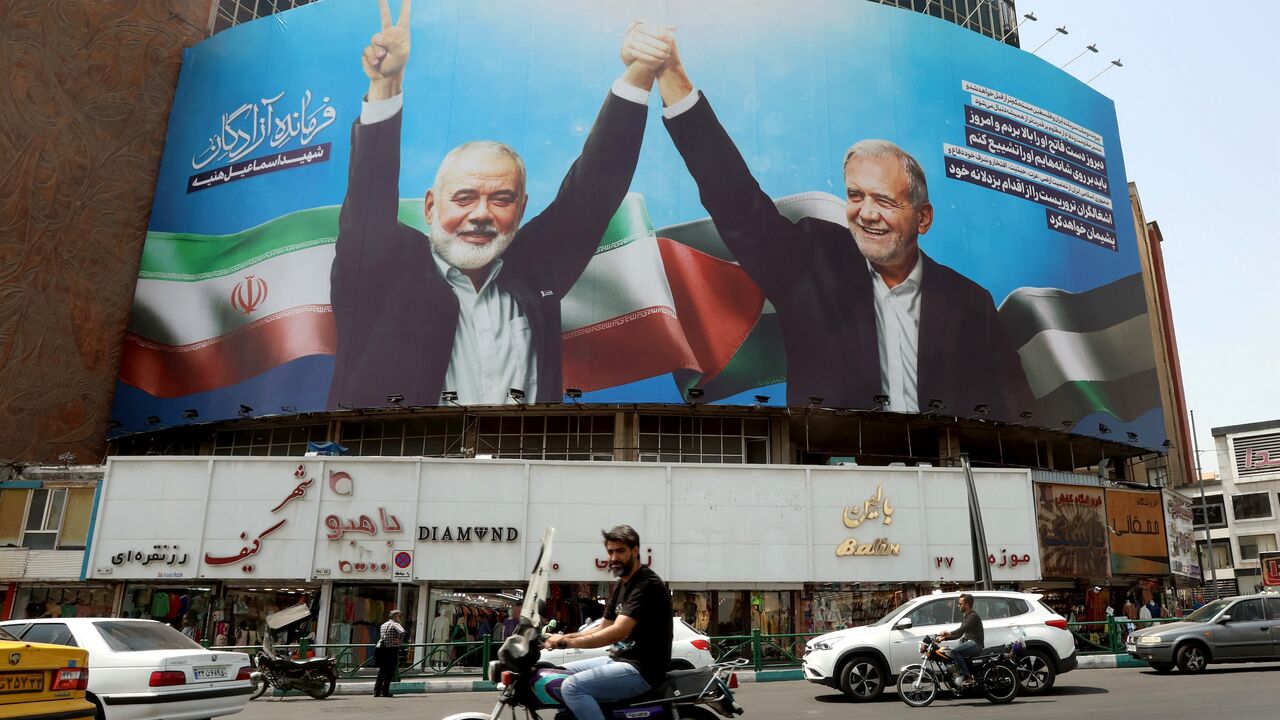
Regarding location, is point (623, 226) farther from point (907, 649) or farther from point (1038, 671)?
point (1038, 671)

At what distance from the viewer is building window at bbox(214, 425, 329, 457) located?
33531 mm

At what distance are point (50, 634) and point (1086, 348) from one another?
36.3m

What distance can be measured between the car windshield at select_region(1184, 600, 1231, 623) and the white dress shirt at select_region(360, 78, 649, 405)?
63.5 ft

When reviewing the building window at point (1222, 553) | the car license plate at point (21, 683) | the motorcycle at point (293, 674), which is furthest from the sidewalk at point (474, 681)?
the building window at point (1222, 553)

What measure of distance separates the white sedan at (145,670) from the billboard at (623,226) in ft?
63.5

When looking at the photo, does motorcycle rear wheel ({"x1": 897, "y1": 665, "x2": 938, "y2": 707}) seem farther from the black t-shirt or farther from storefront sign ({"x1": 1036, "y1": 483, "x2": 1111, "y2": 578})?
storefront sign ({"x1": 1036, "y1": 483, "x2": 1111, "y2": 578})

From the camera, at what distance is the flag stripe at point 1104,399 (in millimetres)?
34312

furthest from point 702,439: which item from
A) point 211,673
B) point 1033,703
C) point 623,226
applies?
point 211,673

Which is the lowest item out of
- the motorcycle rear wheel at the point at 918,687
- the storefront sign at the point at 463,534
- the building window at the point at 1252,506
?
the motorcycle rear wheel at the point at 918,687

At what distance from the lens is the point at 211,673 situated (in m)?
10.0

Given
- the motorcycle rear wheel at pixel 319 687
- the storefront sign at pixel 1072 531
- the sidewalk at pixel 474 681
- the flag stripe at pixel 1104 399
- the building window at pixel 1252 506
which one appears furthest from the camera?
the building window at pixel 1252 506

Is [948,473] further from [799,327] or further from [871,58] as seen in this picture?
[871,58]

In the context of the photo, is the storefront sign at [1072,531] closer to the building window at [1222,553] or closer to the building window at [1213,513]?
the building window at [1213,513]

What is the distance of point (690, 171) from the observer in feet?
108
